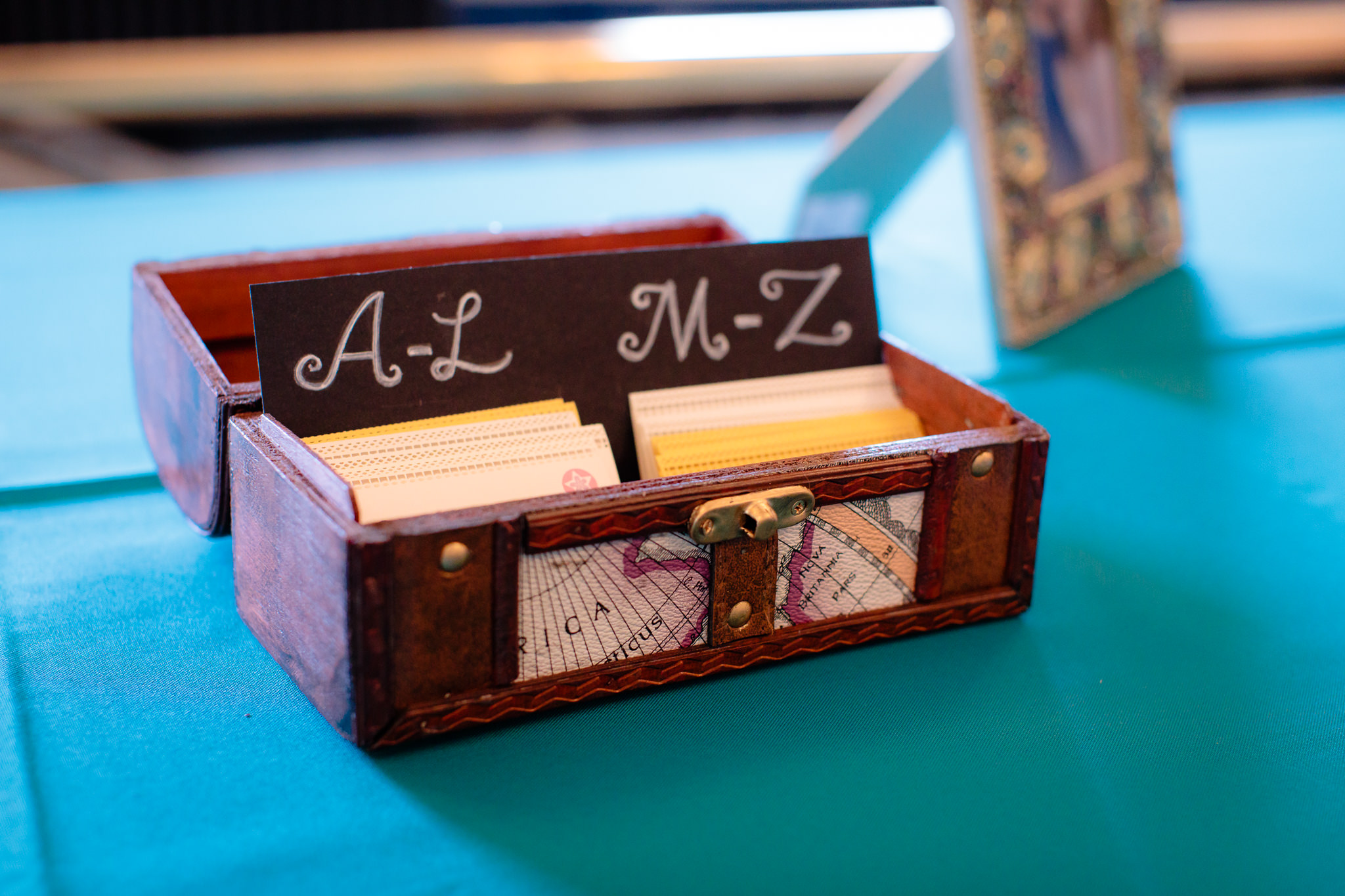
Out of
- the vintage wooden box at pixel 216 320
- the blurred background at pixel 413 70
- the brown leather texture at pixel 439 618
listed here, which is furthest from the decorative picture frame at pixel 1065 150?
the blurred background at pixel 413 70

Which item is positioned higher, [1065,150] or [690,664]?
[1065,150]

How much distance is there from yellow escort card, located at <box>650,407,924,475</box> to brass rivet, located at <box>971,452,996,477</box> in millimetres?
103

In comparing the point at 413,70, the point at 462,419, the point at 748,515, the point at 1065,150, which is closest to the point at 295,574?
the point at 462,419

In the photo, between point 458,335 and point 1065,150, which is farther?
point 1065,150

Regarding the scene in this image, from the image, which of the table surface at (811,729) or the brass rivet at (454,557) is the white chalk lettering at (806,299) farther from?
the brass rivet at (454,557)

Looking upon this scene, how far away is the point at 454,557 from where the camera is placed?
78 centimetres

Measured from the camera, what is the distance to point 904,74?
1.69m

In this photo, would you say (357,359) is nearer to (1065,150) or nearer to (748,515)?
(748,515)

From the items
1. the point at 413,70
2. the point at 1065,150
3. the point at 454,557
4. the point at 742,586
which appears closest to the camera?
the point at 454,557

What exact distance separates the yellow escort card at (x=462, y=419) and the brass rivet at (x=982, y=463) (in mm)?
342

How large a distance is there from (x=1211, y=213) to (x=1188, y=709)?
5.03ft

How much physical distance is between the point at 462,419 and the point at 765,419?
280 millimetres

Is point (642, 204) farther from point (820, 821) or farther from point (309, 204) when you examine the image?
point (820, 821)

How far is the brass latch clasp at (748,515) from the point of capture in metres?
0.85
